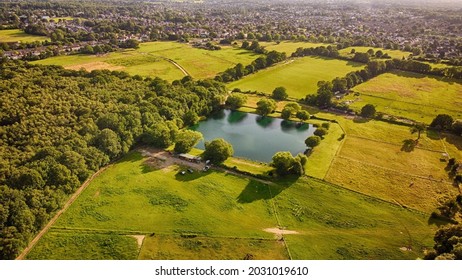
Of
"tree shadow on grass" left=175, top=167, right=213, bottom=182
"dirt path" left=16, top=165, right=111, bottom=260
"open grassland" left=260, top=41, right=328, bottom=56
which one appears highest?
"tree shadow on grass" left=175, top=167, right=213, bottom=182

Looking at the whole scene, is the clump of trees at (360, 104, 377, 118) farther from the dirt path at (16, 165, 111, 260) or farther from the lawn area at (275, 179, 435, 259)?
the dirt path at (16, 165, 111, 260)

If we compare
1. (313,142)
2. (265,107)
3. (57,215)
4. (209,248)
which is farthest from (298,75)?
(57,215)

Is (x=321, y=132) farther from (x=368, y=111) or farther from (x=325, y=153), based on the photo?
(x=368, y=111)

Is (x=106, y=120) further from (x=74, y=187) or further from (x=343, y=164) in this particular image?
(x=343, y=164)

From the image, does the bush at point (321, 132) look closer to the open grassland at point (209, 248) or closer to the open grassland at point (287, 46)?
the open grassland at point (209, 248)

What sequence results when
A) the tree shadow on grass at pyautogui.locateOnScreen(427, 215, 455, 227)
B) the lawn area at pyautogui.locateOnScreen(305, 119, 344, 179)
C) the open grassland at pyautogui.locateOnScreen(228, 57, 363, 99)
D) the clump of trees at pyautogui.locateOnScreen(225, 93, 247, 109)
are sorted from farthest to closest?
the open grassland at pyautogui.locateOnScreen(228, 57, 363, 99)
the clump of trees at pyautogui.locateOnScreen(225, 93, 247, 109)
the lawn area at pyautogui.locateOnScreen(305, 119, 344, 179)
the tree shadow on grass at pyautogui.locateOnScreen(427, 215, 455, 227)

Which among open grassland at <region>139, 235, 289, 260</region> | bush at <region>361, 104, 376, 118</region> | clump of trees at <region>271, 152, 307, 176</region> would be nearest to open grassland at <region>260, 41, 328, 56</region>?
bush at <region>361, 104, 376, 118</region>

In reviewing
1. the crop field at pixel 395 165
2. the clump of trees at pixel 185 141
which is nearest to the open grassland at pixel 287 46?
the crop field at pixel 395 165
